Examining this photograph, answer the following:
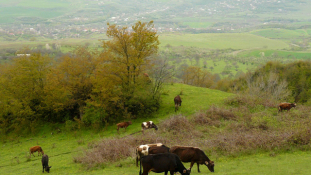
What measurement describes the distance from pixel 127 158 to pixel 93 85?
17.4m

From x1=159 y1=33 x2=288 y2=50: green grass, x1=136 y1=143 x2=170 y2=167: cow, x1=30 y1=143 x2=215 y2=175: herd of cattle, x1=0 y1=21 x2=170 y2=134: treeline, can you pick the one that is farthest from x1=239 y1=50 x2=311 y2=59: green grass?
x1=136 y1=143 x2=170 y2=167: cow

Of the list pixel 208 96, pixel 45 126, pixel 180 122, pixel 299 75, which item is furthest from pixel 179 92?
pixel 299 75

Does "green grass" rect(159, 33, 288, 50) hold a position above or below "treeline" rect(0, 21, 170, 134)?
above

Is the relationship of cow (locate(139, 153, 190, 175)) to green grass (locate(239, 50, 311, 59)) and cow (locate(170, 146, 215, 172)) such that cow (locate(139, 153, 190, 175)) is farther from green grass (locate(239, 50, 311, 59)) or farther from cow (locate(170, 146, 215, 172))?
green grass (locate(239, 50, 311, 59))

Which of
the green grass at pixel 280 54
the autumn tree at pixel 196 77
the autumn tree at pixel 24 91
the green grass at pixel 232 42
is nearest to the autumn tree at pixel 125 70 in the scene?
the autumn tree at pixel 24 91

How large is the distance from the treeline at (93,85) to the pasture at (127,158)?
211cm

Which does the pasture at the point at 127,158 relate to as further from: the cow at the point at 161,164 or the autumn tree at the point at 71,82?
the autumn tree at the point at 71,82

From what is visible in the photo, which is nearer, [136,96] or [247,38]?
[136,96]

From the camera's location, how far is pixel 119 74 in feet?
95.4

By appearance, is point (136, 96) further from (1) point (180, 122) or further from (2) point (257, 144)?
(2) point (257, 144)

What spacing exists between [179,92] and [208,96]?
5.31 meters

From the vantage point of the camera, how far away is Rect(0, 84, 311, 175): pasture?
1266 centimetres

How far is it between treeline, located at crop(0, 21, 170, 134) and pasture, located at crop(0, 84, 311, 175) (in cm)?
211

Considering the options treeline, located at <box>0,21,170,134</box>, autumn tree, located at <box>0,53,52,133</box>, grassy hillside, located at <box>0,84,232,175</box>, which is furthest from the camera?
autumn tree, located at <box>0,53,52,133</box>
